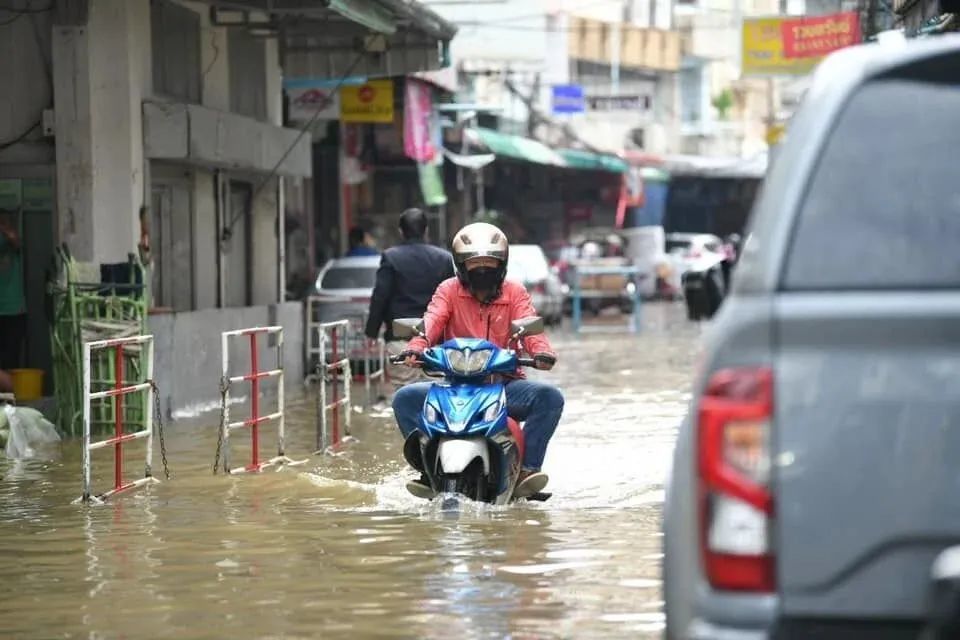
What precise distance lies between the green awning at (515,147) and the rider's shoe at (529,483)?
26.6 meters

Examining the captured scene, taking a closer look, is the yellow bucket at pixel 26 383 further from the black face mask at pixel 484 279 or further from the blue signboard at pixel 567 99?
the blue signboard at pixel 567 99

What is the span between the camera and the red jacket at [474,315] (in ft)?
35.1

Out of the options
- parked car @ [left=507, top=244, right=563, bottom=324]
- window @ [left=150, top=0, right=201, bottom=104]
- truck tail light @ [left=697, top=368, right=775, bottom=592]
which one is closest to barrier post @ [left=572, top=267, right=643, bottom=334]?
parked car @ [left=507, top=244, right=563, bottom=324]

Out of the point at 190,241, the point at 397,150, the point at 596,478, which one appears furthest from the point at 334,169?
the point at 596,478

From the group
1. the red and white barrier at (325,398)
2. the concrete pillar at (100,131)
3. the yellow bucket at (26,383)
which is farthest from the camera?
the concrete pillar at (100,131)

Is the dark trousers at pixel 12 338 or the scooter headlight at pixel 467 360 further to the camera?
the dark trousers at pixel 12 338

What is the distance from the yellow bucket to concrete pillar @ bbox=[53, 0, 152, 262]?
1.08m

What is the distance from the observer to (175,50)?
19.7 meters

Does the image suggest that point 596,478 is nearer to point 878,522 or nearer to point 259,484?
point 259,484

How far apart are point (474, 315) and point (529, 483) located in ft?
3.11

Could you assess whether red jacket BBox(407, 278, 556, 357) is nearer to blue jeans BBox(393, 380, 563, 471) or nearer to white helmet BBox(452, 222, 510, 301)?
white helmet BBox(452, 222, 510, 301)

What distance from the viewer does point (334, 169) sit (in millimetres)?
31688

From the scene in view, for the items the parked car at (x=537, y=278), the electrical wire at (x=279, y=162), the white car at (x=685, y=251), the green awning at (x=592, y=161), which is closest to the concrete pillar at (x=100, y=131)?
the electrical wire at (x=279, y=162)

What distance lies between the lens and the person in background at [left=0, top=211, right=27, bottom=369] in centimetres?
1723
